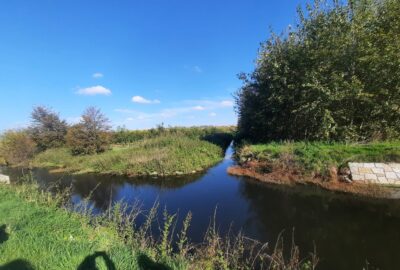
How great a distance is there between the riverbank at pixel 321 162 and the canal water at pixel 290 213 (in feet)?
2.03

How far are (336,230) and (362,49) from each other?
30.9ft

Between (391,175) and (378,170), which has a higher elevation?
(378,170)

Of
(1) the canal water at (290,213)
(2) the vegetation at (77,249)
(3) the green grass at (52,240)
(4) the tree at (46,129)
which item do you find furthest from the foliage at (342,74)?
(4) the tree at (46,129)

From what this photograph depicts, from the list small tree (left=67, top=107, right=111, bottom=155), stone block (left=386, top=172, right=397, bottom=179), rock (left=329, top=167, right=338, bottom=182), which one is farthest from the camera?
small tree (left=67, top=107, right=111, bottom=155)

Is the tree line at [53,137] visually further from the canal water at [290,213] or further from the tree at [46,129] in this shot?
the canal water at [290,213]

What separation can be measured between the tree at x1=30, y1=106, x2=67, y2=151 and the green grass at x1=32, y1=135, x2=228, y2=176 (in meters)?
6.67

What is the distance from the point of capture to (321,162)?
12.2m

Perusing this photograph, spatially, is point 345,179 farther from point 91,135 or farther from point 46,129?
point 46,129

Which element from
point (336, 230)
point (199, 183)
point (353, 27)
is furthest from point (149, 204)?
point (353, 27)

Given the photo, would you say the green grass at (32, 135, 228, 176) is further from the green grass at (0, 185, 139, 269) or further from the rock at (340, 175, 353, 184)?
the green grass at (0, 185, 139, 269)

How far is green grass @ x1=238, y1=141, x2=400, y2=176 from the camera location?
11.1 metres

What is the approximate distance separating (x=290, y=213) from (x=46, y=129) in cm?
2939

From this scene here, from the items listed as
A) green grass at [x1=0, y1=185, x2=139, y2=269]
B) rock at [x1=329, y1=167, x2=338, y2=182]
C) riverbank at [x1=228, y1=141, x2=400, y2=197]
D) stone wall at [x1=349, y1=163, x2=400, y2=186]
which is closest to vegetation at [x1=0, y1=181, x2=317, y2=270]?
green grass at [x1=0, y1=185, x2=139, y2=269]

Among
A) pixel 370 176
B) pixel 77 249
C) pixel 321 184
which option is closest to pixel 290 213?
pixel 321 184
